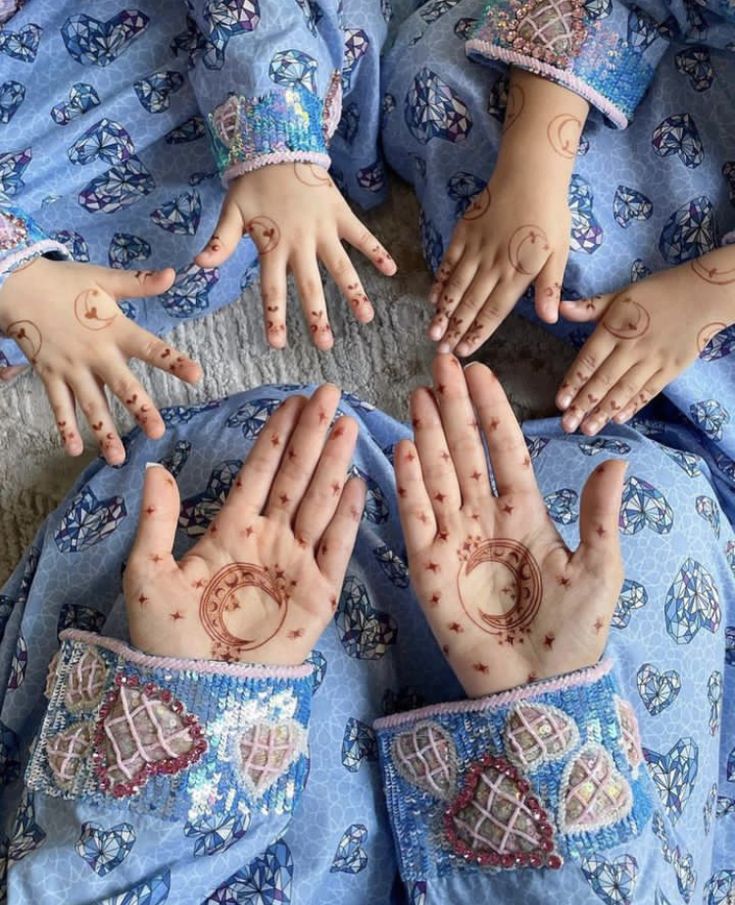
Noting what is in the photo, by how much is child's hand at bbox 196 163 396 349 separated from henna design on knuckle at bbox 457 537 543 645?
19cm

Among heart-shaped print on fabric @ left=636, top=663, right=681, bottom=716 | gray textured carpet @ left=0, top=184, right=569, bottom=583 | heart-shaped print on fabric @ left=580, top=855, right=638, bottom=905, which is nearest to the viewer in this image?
heart-shaped print on fabric @ left=580, top=855, right=638, bottom=905

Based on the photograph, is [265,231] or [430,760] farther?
[265,231]

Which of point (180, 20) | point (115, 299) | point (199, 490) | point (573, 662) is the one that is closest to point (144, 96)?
point (180, 20)

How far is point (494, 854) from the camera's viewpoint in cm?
60

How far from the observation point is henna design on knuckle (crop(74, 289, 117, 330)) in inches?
28.1

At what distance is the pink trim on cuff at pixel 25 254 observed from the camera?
2.30ft

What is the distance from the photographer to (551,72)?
759mm

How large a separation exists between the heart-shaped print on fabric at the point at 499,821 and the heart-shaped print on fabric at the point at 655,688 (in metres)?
0.14

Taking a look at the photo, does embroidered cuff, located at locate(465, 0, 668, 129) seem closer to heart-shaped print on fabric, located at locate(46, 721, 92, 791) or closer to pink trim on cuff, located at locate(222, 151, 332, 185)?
pink trim on cuff, located at locate(222, 151, 332, 185)

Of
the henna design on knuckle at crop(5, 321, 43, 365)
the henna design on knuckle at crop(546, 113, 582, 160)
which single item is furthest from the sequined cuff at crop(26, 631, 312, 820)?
the henna design on knuckle at crop(546, 113, 582, 160)

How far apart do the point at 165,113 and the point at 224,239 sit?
15 centimetres

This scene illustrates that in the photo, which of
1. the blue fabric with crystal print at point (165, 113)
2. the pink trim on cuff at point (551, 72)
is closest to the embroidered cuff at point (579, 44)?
the pink trim on cuff at point (551, 72)

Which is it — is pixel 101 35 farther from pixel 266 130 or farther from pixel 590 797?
pixel 590 797

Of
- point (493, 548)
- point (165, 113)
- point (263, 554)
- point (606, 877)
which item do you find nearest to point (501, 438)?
point (493, 548)
